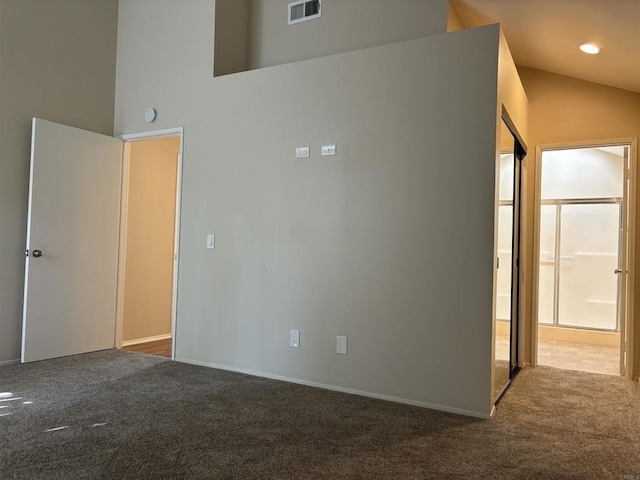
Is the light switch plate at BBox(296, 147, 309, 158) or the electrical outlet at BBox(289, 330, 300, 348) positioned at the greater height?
the light switch plate at BBox(296, 147, 309, 158)

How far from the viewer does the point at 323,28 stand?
168 inches

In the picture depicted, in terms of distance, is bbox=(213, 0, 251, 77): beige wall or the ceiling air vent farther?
bbox=(213, 0, 251, 77): beige wall

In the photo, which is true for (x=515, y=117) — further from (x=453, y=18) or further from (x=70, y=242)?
(x=70, y=242)

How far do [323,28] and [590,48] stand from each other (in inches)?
83.9

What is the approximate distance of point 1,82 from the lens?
13.3 ft

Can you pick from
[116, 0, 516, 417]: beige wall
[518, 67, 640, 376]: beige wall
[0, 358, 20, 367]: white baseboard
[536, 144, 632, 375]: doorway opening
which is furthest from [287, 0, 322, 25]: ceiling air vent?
[0, 358, 20, 367]: white baseboard

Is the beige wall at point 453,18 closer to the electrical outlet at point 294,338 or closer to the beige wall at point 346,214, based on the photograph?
the beige wall at point 346,214

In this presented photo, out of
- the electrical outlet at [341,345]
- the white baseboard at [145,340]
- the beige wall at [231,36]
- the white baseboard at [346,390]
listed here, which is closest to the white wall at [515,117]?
the white baseboard at [346,390]

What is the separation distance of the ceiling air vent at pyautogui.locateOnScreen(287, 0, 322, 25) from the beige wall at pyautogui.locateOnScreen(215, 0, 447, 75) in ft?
0.14

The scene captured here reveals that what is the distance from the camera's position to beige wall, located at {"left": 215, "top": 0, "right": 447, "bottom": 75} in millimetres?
3822

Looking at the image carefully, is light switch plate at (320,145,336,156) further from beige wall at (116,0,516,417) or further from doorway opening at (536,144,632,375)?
doorway opening at (536,144,632,375)

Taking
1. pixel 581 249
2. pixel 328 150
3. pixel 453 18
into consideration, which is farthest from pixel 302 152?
pixel 581 249

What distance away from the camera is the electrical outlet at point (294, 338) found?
3725mm

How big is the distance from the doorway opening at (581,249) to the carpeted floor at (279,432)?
2.50m
